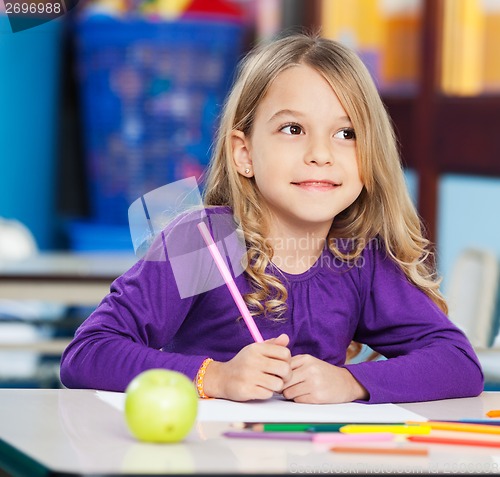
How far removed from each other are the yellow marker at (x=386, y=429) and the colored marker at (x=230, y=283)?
0.89ft

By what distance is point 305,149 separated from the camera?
57.0 inches

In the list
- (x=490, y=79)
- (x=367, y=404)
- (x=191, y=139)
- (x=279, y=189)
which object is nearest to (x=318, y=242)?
(x=279, y=189)

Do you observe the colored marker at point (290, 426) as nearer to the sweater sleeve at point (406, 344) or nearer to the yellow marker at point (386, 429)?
the yellow marker at point (386, 429)

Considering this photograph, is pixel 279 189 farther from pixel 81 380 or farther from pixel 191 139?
pixel 191 139

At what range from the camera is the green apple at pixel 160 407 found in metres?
0.98

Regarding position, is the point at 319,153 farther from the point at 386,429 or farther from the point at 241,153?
the point at 386,429

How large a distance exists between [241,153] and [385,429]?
587 millimetres

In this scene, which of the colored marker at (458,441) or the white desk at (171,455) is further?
the colored marker at (458,441)

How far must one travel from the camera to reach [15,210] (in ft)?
14.5

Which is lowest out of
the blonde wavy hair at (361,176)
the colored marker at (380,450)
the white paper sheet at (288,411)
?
the white paper sheet at (288,411)

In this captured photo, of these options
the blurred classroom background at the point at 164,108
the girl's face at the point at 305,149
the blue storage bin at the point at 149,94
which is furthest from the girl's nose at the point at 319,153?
the blue storage bin at the point at 149,94

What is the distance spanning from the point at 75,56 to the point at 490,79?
1834 millimetres

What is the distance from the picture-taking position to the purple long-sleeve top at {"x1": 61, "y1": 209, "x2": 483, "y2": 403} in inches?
51.4

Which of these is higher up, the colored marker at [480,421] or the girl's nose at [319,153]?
the girl's nose at [319,153]
